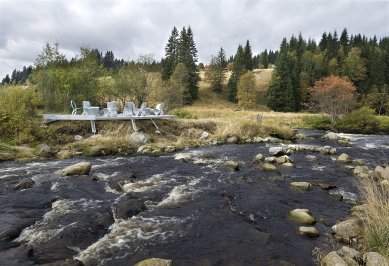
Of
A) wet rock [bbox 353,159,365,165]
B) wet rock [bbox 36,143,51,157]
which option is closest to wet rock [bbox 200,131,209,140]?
wet rock [bbox 353,159,365,165]

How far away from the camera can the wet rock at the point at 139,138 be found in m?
20.2

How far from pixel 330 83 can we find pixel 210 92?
28448 millimetres

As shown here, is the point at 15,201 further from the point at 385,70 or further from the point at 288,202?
the point at 385,70

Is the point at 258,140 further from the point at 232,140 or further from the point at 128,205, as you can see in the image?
the point at 128,205

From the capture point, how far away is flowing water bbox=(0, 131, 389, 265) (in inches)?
274

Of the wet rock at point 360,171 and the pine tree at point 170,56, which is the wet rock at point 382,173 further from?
the pine tree at point 170,56

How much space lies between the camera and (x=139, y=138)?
67.4 feet

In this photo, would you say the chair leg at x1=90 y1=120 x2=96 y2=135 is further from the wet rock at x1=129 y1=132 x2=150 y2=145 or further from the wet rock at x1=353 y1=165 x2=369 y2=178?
the wet rock at x1=353 y1=165 x2=369 y2=178

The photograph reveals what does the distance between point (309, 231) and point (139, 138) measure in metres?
14.3

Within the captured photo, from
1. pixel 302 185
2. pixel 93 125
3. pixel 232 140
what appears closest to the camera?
pixel 302 185

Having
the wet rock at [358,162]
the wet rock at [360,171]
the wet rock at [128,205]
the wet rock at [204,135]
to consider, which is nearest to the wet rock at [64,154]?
the wet rock at [128,205]

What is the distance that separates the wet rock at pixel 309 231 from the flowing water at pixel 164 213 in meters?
0.15

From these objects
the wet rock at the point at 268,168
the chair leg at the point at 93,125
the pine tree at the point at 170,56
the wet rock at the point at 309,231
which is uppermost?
the pine tree at the point at 170,56

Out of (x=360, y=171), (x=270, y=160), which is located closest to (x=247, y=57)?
(x=270, y=160)
